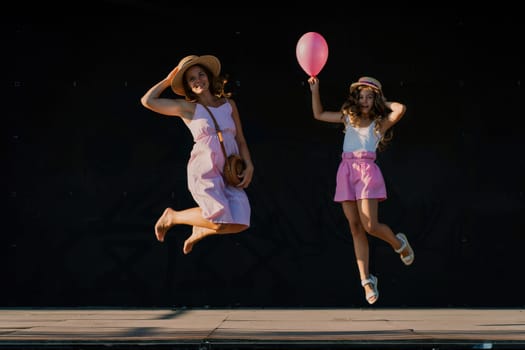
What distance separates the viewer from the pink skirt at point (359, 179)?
25.4 ft

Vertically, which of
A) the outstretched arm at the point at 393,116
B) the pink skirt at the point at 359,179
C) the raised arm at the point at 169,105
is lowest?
the pink skirt at the point at 359,179

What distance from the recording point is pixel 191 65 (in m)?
7.42

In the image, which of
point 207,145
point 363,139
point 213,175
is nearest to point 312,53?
point 363,139

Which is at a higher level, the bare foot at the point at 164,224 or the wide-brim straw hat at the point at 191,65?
the wide-brim straw hat at the point at 191,65

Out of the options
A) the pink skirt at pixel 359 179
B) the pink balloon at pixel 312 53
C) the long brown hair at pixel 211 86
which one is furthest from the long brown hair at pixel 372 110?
the long brown hair at pixel 211 86

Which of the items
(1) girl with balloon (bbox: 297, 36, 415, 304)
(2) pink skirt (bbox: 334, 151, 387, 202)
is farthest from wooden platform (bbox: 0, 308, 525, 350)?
(2) pink skirt (bbox: 334, 151, 387, 202)

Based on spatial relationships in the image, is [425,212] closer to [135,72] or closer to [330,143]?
[330,143]

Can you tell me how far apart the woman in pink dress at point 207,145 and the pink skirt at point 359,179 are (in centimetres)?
84

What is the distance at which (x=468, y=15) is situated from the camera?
11.0 m

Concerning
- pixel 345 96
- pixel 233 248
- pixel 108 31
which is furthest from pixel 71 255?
pixel 345 96

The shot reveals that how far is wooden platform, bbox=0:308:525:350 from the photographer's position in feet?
22.6

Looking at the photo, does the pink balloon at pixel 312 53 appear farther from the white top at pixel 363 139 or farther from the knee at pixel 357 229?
the knee at pixel 357 229

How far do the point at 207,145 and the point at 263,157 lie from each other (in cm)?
370

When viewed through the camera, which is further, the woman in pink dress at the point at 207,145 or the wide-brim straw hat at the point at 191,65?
the wide-brim straw hat at the point at 191,65
